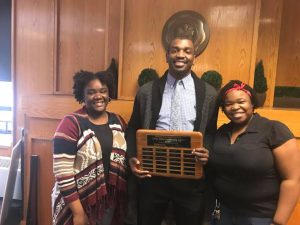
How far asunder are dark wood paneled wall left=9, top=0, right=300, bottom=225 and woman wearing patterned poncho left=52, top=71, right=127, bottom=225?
19.1 inches

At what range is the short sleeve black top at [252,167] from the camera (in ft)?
3.76

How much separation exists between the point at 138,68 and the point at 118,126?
2.41 ft

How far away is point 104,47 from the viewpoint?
243 cm

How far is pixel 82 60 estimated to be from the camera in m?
2.47

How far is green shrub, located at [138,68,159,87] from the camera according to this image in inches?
77.5

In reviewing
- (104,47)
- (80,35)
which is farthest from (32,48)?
(104,47)

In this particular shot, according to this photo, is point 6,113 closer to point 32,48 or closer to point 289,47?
point 32,48

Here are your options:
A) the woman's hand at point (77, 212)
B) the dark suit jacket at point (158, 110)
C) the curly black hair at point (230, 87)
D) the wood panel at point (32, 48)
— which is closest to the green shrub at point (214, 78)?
the dark suit jacket at point (158, 110)

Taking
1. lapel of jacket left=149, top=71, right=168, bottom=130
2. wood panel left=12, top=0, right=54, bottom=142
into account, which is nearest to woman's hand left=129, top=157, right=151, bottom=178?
lapel of jacket left=149, top=71, right=168, bottom=130

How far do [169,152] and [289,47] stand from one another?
65.1 inches

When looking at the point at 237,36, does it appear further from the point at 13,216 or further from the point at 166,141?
the point at 13,216

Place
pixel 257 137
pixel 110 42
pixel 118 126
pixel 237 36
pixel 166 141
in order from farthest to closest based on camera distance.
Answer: pixel 110 42 → pixel 237 36 → pixel 118 126 → pixel 166 141 → pixel 257 137

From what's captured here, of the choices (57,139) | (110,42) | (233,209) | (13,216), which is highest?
(110,42)

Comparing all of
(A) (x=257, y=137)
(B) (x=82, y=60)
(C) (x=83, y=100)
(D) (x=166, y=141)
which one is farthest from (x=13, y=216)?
(A) (x=257, y=137)
